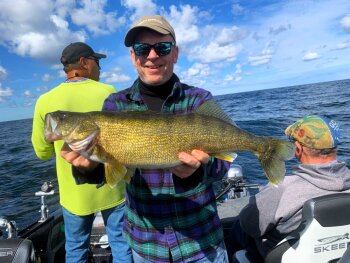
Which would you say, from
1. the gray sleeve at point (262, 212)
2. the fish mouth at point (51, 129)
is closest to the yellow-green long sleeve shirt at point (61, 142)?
the fish mouth at point (51, 129)

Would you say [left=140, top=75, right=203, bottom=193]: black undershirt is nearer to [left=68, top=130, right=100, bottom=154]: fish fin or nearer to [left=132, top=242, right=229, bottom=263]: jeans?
[left=68, top=130, right=100, bottom=154]: fish fin

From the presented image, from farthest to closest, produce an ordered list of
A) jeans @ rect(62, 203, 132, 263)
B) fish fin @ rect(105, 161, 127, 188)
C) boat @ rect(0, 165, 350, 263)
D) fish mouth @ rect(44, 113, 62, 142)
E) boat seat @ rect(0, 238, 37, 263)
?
1. boat @ rect(0, 165, 350, 263)
2. jeans @ rect(62, 203, 132, 263)
3. boat seat @ rect(0, 238, 37, 263)
4. fish mouth @ rect(44, 113, 62, 142)
5. fish fin @ rect(105, 161, 127, 188)

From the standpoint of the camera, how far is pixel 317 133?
4.16 meters

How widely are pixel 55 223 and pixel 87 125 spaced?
3502 mm

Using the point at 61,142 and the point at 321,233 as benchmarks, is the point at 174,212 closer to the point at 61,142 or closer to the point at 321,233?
A: the point at 321,233

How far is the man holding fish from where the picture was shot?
9.50 feet

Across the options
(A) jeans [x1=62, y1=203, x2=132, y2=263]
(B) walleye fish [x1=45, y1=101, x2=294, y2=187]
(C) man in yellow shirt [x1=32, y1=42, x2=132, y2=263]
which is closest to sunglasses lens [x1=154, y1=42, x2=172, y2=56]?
(B) walleye fish [x1=45, y1=101, x2=294, y2=187]

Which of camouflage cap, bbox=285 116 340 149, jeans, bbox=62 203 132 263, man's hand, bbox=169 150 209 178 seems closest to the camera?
man's hand, bbox=169 150 209 178

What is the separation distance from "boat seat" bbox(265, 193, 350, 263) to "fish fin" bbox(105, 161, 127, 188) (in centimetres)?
197

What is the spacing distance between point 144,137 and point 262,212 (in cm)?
203

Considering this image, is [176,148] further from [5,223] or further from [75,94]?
[5,223]

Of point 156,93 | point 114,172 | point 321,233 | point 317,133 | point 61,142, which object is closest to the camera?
point 114,172

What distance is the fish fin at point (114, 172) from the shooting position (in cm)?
284

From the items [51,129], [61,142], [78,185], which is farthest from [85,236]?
[51,129]
